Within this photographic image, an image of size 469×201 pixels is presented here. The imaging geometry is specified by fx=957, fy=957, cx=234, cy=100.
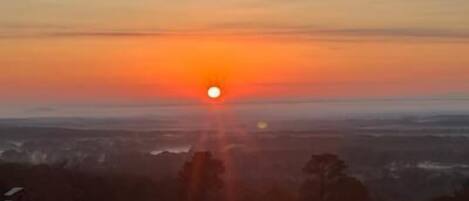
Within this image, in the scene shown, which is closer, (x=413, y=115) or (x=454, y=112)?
(x=454, y=112)

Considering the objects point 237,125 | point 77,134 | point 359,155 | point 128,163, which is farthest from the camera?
point 237,125

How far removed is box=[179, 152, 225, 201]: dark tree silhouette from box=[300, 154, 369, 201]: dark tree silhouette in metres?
2.66

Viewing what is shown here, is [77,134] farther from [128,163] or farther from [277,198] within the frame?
[277,198]

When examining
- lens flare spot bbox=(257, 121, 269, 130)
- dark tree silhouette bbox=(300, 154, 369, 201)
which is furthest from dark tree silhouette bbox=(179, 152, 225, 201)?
lens flare spot bbox=(257, 121, 269, 130)

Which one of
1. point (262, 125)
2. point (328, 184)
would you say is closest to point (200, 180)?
point (328, 184)

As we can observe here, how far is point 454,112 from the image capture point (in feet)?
392

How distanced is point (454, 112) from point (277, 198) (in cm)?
9228

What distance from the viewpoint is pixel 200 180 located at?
27891 mm

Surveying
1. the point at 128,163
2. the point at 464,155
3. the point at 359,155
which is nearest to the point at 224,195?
the point at 128,163

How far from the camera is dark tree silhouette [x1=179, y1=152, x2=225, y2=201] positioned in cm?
2720

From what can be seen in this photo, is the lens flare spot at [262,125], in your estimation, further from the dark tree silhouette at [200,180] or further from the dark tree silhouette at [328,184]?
the dark tree silhouette at [200,180]

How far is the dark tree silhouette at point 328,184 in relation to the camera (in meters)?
26.5

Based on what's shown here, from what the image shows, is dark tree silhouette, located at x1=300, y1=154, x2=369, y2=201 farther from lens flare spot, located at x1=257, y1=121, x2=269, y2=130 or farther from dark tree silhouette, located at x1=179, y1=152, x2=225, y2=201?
lens flare spot, located at x1=257, y1=121, x2=269, y2=130

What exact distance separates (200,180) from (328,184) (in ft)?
12.3
